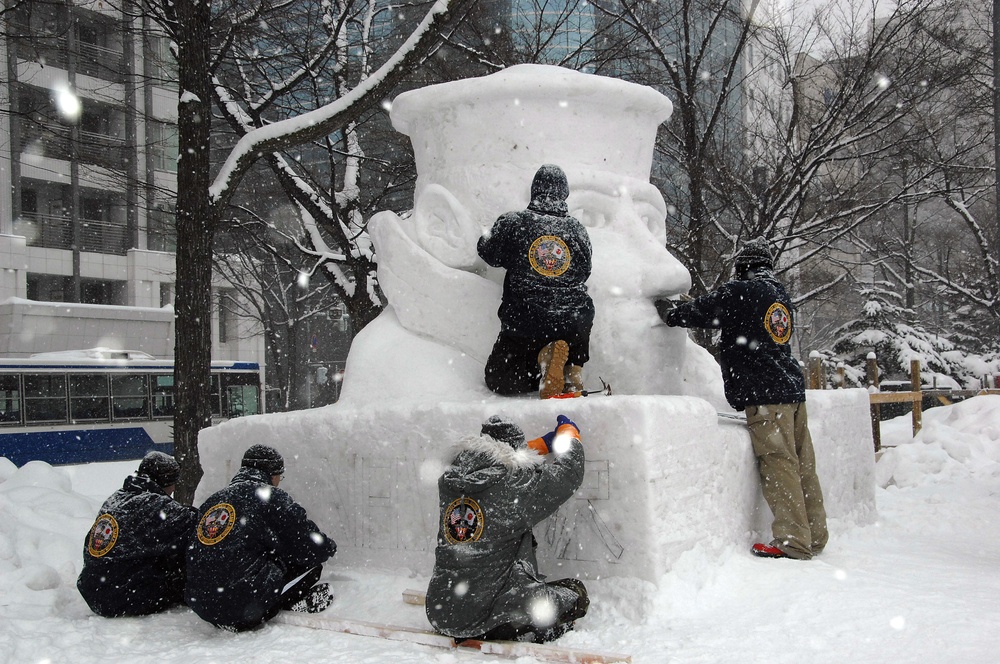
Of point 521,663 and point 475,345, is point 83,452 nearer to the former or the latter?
point 475,345

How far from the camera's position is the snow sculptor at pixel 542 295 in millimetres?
5062

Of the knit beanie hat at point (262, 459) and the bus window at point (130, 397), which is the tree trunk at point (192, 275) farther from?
the bus window at point (130, 397)

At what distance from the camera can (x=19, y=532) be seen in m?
6.39

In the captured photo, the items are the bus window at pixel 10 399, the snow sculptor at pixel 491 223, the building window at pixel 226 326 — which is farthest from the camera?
the building window at pixel 226 326

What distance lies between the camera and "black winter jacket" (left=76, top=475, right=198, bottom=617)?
5.01 metres

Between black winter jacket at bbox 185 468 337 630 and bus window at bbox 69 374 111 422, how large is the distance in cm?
1254

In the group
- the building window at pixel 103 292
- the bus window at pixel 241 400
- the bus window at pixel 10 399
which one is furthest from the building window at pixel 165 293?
the bus window at pixel 10 399

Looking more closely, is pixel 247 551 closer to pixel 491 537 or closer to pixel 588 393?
pixel 491 537

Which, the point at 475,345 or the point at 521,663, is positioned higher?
the point at 475,345

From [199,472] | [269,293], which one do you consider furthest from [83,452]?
[199,472]

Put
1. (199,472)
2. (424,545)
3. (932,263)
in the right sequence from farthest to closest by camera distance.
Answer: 1. (932,263)
2. (199,472)
3. (424,545)

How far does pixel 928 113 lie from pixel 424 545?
964cm

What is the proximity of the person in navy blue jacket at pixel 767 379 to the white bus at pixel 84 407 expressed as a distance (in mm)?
12450

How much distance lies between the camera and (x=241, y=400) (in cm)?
1900
